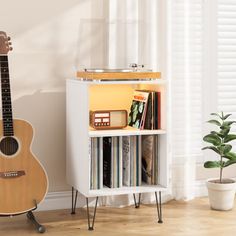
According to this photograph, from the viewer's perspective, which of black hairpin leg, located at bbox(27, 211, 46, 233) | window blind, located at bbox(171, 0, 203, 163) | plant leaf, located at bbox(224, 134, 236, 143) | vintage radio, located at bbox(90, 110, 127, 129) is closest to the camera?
black hairpin leg, located at bbox(27, 211, 46, 233)

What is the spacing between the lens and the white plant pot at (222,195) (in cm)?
355

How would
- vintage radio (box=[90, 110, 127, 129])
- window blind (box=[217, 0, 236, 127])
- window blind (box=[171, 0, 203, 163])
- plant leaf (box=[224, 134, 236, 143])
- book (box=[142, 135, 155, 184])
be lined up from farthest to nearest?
window blind (box=[217, 0, 236, 127]) < window blind (box=[171, 0, 203, 163]) < plant leaf (box=[224, 134, 236, 143]) < book (box=[142, 135, 155, 184]) < vintage radio (box=[90, 110, 127, 129])

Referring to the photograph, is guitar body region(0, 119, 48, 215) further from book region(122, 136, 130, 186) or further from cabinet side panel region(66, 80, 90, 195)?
book region(122, 136, 130, 186)

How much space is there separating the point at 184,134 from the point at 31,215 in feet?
3.75

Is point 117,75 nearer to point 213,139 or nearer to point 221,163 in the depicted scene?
point 213,139

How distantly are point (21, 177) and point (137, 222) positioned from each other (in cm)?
72

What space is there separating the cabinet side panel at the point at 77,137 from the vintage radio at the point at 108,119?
0.27ft

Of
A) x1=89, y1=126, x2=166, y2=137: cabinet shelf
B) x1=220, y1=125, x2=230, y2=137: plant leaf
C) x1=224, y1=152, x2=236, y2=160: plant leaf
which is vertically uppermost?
x1=89, y1=126, x2=166, y2=137: cabinet shelf

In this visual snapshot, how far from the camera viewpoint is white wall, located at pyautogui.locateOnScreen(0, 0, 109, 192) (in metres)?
3.46

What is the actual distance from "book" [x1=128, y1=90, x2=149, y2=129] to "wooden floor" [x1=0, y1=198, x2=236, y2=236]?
55cm

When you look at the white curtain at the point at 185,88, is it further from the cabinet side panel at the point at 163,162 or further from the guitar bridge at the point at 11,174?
the guitar bridge at the point at 11,174

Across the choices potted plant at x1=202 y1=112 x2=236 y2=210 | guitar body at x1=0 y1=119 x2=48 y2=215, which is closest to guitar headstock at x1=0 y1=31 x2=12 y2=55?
guitar body at x1=0 y1=119 x2=48 y2=215

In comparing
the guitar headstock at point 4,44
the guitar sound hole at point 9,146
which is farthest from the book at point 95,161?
the guitar headstock at point 4,44

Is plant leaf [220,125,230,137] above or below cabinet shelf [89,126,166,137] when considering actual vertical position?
below
